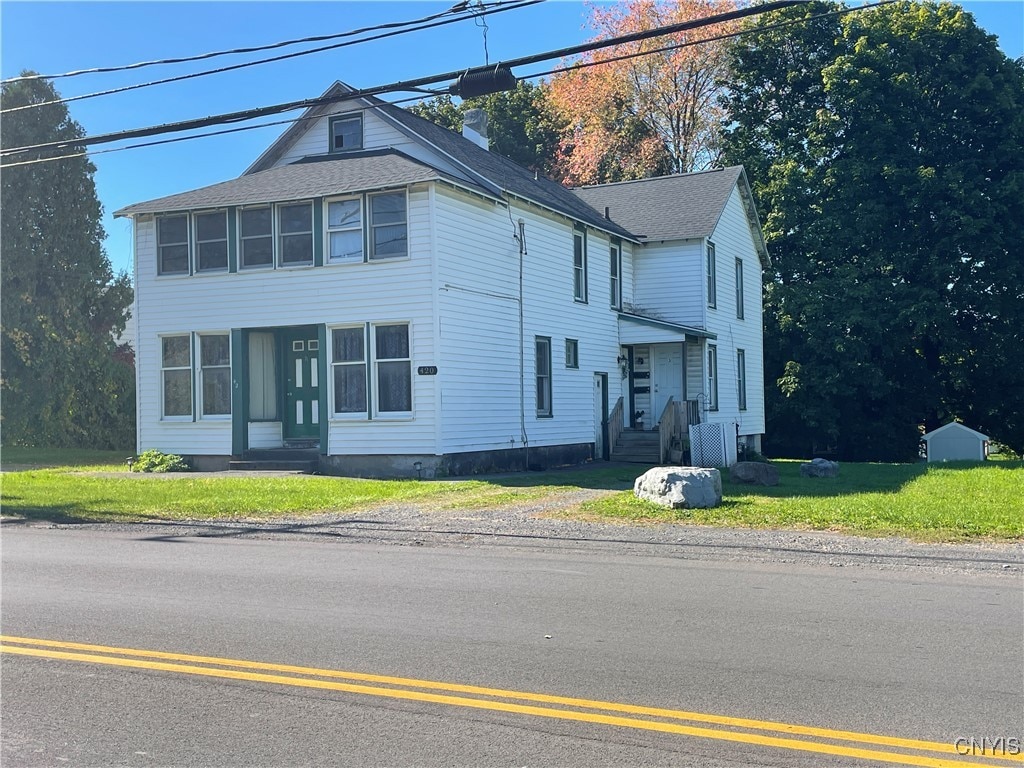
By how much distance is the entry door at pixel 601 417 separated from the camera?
27.3 metres

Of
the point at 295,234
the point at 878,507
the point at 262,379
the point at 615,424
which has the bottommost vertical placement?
the point at 878,507

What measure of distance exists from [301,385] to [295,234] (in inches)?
135

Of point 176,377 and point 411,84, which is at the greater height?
point 411,84

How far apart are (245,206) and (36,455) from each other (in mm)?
13383

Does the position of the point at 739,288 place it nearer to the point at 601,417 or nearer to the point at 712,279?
the point at 712,279

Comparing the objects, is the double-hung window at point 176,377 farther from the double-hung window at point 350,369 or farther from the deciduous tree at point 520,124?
the deciduous tree at point 520,124

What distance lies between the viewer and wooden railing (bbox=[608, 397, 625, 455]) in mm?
27406

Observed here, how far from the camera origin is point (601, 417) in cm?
2762

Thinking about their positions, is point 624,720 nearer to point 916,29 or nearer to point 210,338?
point 210,338

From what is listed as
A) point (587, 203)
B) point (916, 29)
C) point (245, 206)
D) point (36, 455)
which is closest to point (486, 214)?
point (245, 206)

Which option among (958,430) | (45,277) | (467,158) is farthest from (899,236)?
(45,277)

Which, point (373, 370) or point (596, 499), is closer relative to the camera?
point (596, 499)

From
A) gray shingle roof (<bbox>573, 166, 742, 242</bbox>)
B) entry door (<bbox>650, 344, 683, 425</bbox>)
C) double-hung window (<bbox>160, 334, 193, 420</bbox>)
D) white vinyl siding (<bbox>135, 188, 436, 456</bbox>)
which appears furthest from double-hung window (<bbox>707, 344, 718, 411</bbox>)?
double-hung window (<bbox>160, 334, 193, 420</bbox>)

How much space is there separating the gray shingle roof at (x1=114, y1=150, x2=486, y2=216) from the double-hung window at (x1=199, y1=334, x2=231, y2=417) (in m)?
3.04
